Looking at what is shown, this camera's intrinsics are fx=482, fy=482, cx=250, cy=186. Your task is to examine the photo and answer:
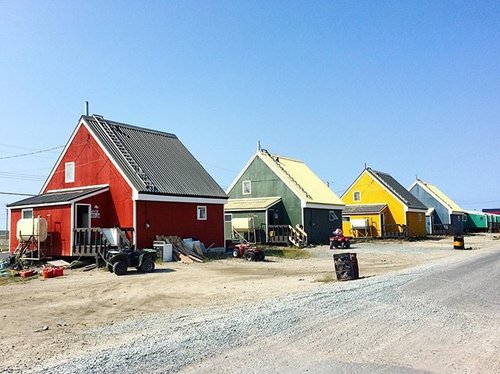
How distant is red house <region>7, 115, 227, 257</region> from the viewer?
87.2ft

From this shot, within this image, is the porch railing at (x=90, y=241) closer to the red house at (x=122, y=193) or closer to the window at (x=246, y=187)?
the red house at (x=122, y=193)

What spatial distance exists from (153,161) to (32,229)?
27.2ft

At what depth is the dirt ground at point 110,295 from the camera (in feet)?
31.1

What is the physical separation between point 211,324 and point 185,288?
22.7 feet

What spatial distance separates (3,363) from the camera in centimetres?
A: 771

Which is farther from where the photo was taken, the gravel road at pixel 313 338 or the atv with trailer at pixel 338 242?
the atv with trailer at pixel 338 242

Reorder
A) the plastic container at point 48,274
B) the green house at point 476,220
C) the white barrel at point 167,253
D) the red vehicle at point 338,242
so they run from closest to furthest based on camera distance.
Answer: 1. the plastic container at point 48,274
2. the white barrel at point 167,253
3. the red vehicle at point 338,242
4. the green house at point 476,220

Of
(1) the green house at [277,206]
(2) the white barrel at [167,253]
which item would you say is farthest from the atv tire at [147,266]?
(1) the green house at [277,206]

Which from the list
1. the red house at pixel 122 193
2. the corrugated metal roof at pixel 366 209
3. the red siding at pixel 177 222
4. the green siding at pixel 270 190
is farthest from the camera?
the corrugated metal roof at pixel 366 209

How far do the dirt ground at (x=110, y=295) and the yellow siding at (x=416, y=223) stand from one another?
3501cm

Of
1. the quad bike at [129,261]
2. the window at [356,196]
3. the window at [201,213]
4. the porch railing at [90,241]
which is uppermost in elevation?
the window at [356,196]

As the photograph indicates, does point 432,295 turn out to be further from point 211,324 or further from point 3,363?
point 3,363

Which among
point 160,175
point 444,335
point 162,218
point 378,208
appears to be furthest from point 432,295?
point 378,208

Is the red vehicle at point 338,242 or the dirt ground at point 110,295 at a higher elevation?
the red vehicle at point 338,242
